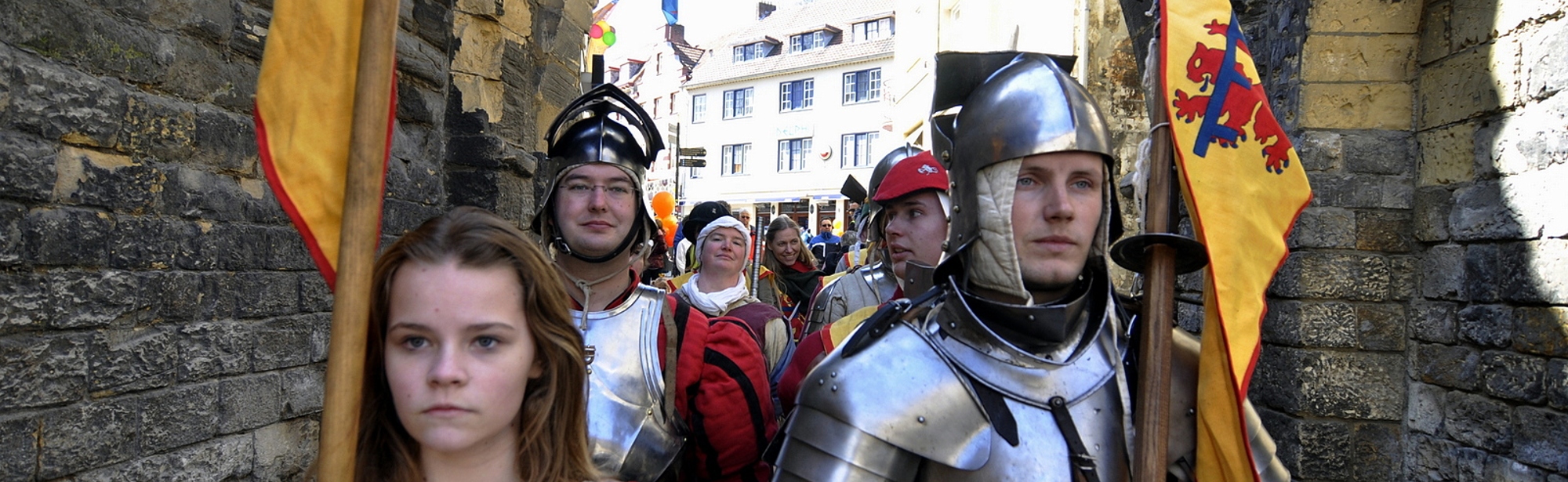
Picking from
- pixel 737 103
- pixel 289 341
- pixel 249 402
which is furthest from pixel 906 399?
pixel 737 103

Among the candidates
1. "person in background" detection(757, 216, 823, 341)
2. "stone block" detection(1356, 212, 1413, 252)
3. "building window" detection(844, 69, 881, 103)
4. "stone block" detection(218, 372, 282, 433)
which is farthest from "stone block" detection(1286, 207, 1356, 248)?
"building window" detection(844, 69, 881, 103)

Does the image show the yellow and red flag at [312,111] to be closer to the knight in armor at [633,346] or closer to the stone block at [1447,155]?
the knight in armor at [633,346]

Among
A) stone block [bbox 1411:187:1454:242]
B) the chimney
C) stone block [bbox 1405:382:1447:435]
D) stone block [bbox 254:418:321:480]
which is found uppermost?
the chimney

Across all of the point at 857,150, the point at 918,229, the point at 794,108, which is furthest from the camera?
the point at 794,108

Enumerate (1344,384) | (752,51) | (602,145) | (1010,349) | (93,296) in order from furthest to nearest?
(752,51)
(1344,384)
(602,145)
(93,296)
(1010,349)

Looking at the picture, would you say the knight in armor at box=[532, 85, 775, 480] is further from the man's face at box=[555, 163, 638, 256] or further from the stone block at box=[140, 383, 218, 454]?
the stone block at box=[140, 383, 218, 454]

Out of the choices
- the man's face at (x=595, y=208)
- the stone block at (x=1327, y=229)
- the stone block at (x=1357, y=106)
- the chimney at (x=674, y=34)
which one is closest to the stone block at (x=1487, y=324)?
the stone block at (x=1327, y=229)

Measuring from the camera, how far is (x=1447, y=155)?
3.96m

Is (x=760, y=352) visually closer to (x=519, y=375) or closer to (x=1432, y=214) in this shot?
(x=519, y=375)

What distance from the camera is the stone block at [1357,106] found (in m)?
4.24

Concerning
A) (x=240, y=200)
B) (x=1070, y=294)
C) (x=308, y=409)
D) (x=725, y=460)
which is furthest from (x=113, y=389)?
(x=1070, y=294)

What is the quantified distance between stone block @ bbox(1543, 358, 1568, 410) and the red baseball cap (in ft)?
7.42

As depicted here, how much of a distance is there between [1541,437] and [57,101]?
488cm

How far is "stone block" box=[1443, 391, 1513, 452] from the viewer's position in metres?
3.50
